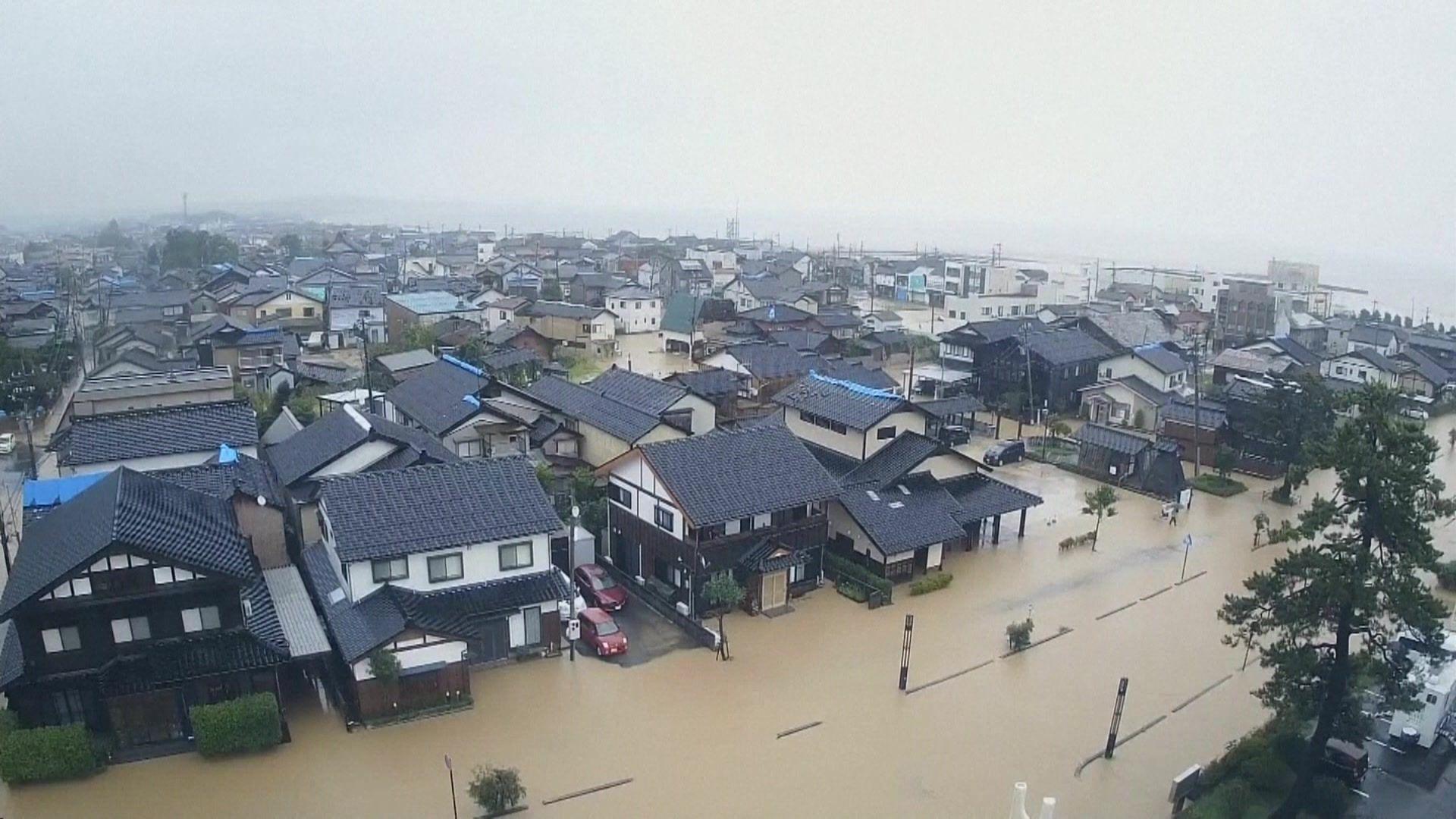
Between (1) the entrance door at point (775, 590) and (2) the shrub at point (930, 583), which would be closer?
(1) the entrance door at point (775, 590)

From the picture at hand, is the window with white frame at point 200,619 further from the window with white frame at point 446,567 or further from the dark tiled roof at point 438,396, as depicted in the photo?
the dark tiled roof at point 438,396

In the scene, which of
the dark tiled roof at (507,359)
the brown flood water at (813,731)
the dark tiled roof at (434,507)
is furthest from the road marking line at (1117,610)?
the dark tiled roof at (507,359)

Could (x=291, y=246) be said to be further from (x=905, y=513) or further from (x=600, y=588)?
(x=905, y=513)

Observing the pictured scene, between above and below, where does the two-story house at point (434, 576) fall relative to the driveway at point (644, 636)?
above

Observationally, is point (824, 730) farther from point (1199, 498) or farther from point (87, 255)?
point (87, 255)

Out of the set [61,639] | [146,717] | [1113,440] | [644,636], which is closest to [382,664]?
[146,717]
